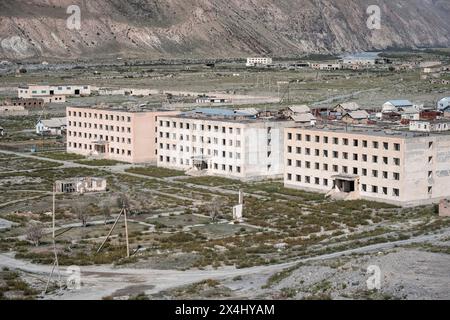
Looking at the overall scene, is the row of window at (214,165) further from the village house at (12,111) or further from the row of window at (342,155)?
the village house at (12,111)

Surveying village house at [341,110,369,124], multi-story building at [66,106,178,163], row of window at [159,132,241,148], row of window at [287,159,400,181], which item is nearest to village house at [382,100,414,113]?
village house at [341,110,369,124]

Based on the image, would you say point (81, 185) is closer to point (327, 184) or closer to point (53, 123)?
point (327, 184)

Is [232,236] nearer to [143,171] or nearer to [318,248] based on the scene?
[318,248]

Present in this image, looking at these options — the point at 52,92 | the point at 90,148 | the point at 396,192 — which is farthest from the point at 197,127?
the point at 52,92

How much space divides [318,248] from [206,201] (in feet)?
62.0

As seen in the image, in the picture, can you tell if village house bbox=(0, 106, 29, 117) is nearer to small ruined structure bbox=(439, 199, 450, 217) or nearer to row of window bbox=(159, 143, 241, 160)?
row of window bbox=(159, 143, 241, 160)

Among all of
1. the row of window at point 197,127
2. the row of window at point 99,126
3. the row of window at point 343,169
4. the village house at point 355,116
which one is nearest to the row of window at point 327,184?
the row of window at point 343,169

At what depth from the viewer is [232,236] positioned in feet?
189

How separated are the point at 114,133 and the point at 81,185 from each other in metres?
21.6

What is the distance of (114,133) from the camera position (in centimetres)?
9706

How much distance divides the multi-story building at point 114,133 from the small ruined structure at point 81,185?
18.0 metres

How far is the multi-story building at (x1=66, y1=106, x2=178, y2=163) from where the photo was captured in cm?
9436
